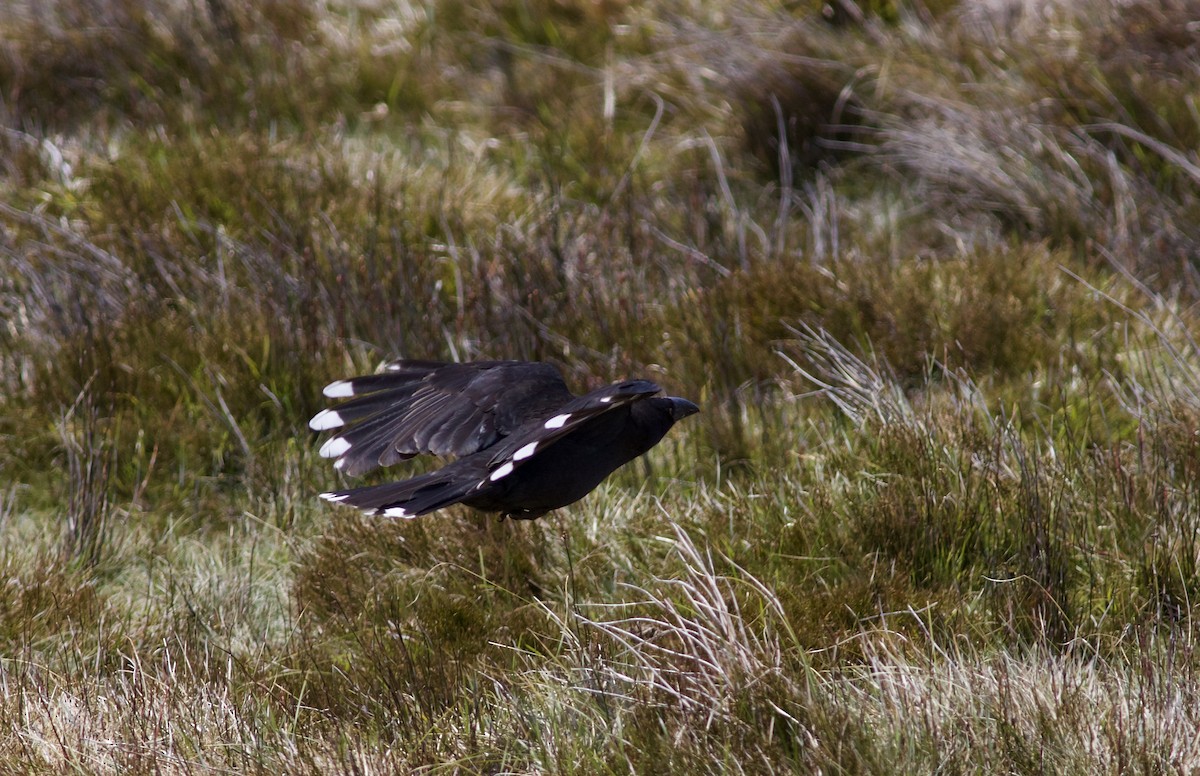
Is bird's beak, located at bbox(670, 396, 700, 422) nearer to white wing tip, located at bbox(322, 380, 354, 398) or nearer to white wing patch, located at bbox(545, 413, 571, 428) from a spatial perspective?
white wing patch, located at bbox(545, 413, 571, 428)

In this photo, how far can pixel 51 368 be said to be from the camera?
192 inches

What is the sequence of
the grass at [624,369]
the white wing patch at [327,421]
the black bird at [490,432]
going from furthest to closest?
the white wing patch at [327,421]
the black bird at [490,432]
the grass at [624,369]

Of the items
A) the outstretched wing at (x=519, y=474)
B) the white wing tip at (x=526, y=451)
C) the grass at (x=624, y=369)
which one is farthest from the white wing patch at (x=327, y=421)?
the white wing tip at (x=526, y=451)

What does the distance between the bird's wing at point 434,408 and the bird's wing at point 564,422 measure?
0.30 meters

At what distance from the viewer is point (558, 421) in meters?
3.37

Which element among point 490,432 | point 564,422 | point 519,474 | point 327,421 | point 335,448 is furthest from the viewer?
point 327,421

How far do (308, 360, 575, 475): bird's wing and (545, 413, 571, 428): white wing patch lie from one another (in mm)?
409

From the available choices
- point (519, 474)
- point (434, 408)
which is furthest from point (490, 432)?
point (519, 474)

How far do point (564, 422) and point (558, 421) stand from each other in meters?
0.03

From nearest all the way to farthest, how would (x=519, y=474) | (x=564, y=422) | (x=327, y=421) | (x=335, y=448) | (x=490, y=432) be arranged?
(x=564, y=422) → (x=519, y=474) → (x=490, y=432) → (x=335, y=448) → (x=327, y=421)

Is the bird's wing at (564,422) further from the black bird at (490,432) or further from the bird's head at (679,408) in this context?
the bird's head at (679,408)

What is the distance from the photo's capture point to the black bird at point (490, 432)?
340cm

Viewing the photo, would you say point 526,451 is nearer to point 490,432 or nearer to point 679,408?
point 490,432

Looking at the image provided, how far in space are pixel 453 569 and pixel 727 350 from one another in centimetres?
147
